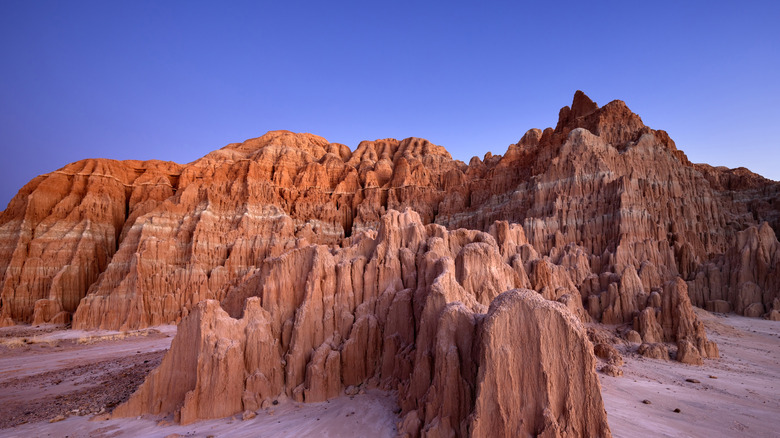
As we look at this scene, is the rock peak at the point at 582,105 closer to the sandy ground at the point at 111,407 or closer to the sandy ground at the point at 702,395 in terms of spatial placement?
the sandy ground at the point at 702,395

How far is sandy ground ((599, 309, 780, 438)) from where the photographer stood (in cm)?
1057

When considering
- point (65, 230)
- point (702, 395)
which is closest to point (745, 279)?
point (702, 395)

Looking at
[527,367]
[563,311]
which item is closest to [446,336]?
[527,367]

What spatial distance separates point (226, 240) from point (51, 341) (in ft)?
64.3

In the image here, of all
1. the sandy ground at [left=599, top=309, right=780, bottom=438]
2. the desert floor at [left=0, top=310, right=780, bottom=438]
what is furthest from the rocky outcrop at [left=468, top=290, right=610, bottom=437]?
the desert floor at [left=0, top=310, right=780, bottom=438]

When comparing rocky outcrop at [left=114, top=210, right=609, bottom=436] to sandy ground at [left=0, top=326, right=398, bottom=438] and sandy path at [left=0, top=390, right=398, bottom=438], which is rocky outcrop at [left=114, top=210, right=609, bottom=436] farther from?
sandy ground at [left=0, top=326, right=398, bottom=438]

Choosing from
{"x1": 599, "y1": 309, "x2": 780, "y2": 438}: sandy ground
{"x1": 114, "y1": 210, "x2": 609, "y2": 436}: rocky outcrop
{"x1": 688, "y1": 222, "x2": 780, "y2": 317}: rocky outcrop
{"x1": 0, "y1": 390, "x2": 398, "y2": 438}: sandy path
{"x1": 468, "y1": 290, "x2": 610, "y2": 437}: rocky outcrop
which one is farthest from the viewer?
{"x1": 688, "y1": 222, "x2": 780, "y2": 317}: rocky outcrop

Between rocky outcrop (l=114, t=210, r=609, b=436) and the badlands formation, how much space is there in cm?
6

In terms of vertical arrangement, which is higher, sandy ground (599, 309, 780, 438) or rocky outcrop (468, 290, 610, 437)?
rocky outcrop (468, 290, 610, 437)

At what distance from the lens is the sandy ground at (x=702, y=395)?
34.7 feet

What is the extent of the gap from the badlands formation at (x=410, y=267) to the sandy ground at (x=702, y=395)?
1.47m

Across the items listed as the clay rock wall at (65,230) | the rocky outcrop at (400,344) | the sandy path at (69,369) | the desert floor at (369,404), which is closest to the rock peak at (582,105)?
the desert floor at (369,404)

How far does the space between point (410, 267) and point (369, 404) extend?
616cm

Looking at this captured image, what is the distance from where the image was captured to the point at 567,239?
3997cm
